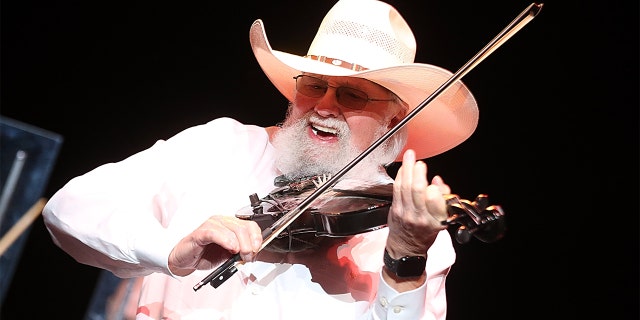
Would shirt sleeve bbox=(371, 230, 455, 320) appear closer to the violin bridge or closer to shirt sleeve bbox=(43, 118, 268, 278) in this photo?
the violin bridge

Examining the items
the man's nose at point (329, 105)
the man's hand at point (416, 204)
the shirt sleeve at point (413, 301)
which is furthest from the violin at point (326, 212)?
the man's nose at point (329, 105)

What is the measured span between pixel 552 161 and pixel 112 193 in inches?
75.7

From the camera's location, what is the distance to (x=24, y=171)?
13.6ft

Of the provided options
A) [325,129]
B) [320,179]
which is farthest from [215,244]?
[325,129]

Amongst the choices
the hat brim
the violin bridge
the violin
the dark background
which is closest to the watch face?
the violin

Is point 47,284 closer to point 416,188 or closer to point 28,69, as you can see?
point 28,69

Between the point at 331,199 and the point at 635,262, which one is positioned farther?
the point at 635,262

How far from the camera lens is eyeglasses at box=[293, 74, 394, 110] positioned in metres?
2.24

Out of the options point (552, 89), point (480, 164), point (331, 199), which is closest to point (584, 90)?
point (552, 89)

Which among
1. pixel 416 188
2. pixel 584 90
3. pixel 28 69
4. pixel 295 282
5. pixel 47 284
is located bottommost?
pixel 47 284

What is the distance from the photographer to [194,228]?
2.12 meters

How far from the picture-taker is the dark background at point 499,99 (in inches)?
119

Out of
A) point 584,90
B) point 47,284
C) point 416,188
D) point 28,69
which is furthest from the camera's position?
point 47,284

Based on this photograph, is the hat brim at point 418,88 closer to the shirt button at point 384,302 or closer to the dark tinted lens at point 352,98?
the dark tinted lens at point 352,98
